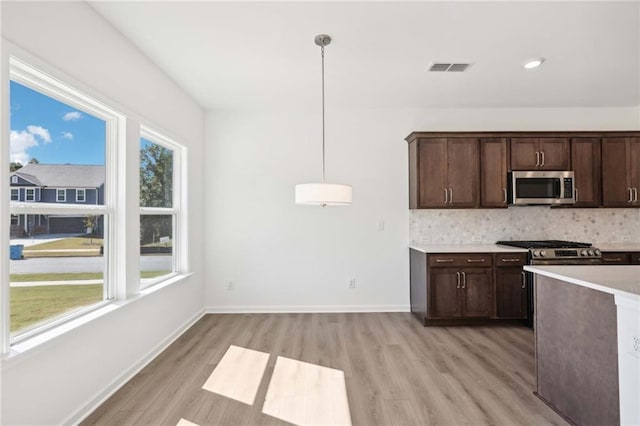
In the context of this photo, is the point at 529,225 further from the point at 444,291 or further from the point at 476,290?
the point at 444,291

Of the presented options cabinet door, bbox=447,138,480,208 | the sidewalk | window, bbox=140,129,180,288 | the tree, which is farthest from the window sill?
cabinet door, bbox=447,138,480,208

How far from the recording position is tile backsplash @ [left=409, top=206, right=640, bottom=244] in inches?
171

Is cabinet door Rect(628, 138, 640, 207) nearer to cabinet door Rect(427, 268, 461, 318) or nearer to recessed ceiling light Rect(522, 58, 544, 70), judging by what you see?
recessed ceiling light Rect(522, 58, 544, 70)

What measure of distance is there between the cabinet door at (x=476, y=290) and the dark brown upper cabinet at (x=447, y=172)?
0.85 m

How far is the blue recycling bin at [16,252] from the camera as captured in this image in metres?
1.75

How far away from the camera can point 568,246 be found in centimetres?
379

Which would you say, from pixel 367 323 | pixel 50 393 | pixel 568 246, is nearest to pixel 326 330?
pixel 367 323

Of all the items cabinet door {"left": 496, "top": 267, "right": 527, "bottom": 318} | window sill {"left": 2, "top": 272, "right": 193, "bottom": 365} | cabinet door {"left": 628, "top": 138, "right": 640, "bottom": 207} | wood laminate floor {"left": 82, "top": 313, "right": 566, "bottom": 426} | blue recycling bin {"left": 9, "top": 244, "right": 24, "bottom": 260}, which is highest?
cabinet door {"left": 628, "top": 138, "right": 640, "bottom": 207}

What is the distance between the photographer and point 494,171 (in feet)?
13.2

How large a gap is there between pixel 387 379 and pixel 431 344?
3.01ft

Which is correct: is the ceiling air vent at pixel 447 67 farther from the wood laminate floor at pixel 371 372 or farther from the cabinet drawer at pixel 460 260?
the wood laminate floor at pixel 371 372

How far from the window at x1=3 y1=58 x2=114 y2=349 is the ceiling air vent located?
2.91m

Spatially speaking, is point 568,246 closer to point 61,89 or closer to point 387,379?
point 387,379

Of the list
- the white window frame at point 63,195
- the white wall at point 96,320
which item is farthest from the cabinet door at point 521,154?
the white window frame at point 63,195
